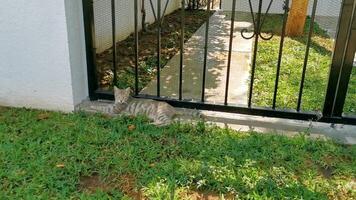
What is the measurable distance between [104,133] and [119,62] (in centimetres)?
211

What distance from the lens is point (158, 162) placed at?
286 centimetres

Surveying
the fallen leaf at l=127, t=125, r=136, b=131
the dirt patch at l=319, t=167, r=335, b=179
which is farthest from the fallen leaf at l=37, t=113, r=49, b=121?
the dirt patch at l=319, t=167, r=335, b=179

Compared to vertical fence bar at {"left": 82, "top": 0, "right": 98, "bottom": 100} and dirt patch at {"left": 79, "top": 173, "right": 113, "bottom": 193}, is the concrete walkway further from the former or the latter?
dirt patch at {"left": 79, "top": 173, "right": 113, "bottom": 193}

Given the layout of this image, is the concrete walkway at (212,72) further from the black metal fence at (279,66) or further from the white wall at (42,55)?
the white wall at (42,55)

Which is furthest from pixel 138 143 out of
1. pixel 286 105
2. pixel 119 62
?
pixel 119 62

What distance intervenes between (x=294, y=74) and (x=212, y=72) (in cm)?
107

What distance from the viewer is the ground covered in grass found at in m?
2.54

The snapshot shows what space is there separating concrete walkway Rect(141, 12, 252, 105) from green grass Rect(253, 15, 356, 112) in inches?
8.2

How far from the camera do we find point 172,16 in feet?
29.4

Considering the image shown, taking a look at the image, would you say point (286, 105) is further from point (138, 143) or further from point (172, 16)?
point (172, 16)

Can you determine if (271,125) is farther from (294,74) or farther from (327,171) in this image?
(294,74)

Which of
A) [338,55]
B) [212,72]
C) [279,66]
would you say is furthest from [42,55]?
[338,55]

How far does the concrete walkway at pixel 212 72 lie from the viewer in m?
4.34

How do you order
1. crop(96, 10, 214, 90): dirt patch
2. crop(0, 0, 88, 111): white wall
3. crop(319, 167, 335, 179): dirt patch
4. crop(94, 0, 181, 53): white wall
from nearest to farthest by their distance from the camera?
crop(319, 167, 335, 179): dirt patch → crop(0, 0, 88, 111): white wall → crop(94, 0, 181, 53): white wall → crop(96, 10, 214, 90): dirt patch
